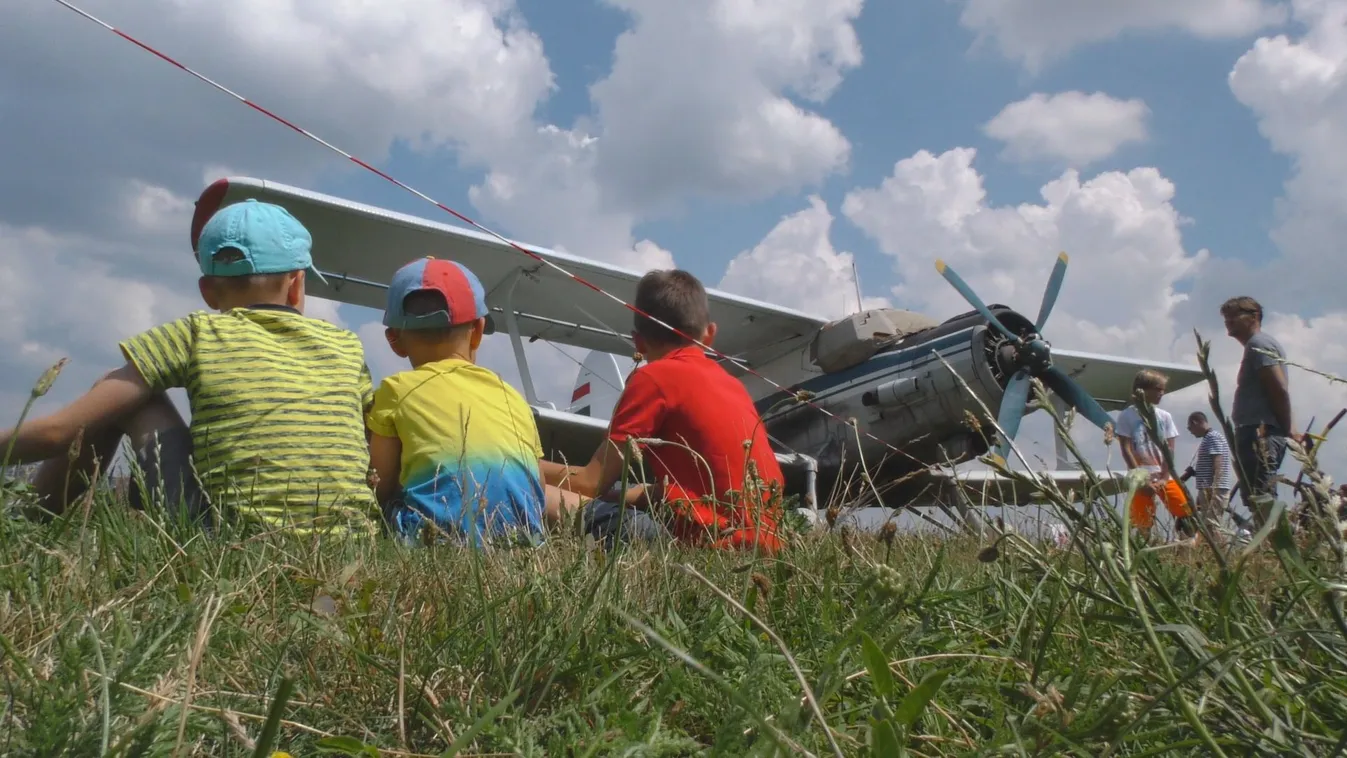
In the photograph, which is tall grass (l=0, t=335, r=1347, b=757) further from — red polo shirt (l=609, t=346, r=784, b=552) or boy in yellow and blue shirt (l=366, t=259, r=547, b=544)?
red polo shirt (l=609, t=346, r=784, b=552)

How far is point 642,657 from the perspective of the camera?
1067 millimetres

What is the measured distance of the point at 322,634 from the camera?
1.04 m

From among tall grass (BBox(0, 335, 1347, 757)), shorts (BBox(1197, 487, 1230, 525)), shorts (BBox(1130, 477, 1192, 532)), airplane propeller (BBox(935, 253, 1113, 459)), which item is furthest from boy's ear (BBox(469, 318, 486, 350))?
airplane propeller (BBox(935, 253, 1113, 459))

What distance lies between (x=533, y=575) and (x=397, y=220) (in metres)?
7.78

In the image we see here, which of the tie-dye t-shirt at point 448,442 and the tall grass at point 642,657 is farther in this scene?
the tie-dye t-shirt at point 448,442

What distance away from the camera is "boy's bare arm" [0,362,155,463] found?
2.07 metres

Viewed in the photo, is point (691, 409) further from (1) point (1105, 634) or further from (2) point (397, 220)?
(2) point (397, 220)

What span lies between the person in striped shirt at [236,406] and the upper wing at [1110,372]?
40.7 feet

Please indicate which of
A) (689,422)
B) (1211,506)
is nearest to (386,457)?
(689,422)

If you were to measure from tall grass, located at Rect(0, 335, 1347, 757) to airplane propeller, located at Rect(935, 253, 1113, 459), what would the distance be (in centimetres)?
696

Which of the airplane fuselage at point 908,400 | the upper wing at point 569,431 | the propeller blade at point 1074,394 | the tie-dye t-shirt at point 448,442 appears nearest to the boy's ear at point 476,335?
the tie-dye t-shirt at point 448,442

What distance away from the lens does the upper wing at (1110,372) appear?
→ 45.3 ft

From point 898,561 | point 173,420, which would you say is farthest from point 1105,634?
point 173,420

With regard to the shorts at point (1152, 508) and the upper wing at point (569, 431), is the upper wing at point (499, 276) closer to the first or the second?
the upper wing at point (569, 431)
